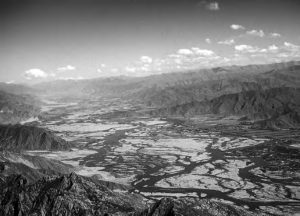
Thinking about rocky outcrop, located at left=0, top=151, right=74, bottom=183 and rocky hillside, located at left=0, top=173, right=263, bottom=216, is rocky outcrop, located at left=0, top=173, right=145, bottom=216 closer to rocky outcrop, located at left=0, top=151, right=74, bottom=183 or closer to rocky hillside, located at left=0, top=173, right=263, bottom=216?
rocky hillside, located at left=0, top=173, right=263, bottom=216

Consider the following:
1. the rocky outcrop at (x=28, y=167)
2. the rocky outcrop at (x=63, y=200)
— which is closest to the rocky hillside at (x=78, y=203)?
the rocky outcrop at (x=63, y=200)

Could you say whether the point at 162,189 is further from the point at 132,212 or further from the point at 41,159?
the point at 132,212

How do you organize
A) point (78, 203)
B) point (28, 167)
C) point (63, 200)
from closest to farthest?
1. point (78, 203)
2. point (63, 200)
3. point (28, 167)

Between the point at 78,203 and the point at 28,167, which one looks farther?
the point at 28,167

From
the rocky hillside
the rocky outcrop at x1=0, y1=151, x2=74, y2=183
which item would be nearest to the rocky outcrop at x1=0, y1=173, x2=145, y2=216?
the rocky hillside

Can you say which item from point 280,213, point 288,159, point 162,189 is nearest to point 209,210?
point 280,213

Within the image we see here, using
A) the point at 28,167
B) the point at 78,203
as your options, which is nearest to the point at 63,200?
the point at 78,203

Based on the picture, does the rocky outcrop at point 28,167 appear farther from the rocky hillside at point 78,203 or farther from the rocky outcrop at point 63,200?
the rocky hillside at point 78,203

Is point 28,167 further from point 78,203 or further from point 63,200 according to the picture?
point 78,203
